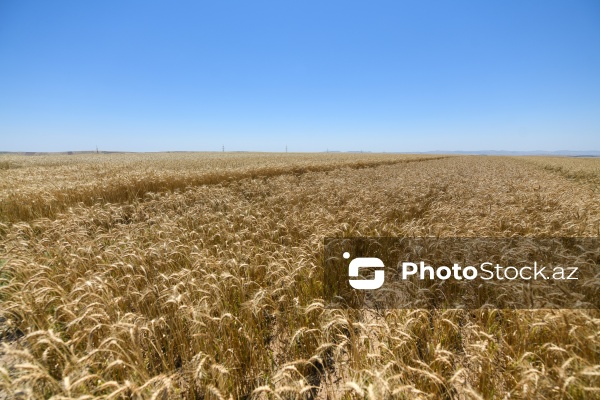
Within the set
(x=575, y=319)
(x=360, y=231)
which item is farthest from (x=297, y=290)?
(x=575, y=319)

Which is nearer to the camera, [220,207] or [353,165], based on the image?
[220,207]

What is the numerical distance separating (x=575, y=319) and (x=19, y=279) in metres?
7.50

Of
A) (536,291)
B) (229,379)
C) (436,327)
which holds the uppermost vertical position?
(536,291)

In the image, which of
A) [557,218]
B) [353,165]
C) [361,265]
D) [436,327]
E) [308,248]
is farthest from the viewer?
[353,165]

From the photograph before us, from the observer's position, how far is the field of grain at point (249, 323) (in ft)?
7.30

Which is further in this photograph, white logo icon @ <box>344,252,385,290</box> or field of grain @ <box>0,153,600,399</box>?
white logo icon @ <box>344,252,385,290</box>

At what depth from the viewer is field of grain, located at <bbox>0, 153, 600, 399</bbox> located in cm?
222

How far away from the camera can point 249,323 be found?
125 inches

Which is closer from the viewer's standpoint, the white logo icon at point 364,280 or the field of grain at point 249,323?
the field of grain at point 249,323

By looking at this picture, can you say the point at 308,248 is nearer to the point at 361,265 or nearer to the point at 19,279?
the point at 361,265

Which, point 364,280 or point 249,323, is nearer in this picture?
point 249,323

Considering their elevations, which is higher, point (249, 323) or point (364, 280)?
point (249, 323)

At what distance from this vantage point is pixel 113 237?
5840 millimetres

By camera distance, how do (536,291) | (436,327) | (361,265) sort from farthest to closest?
(361,265), (536,291), (436,327)
